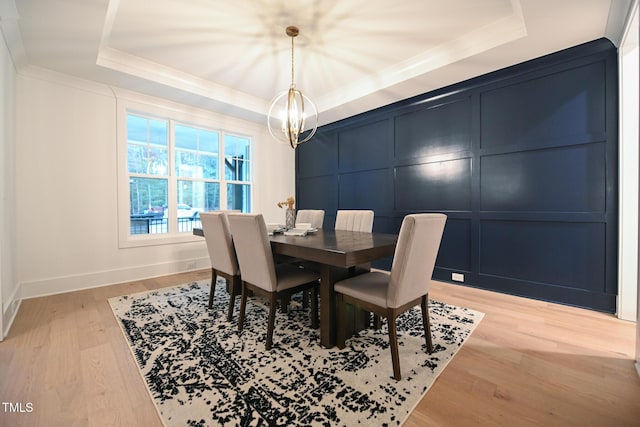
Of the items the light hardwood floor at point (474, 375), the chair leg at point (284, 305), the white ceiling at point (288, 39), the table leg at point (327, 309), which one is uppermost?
the white ceiling at point (288, 39)

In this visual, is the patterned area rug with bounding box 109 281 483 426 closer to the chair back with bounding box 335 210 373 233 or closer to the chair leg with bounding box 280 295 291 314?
the chair leg with bounding box 280 295 291 314

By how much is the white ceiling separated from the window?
0.61 metres

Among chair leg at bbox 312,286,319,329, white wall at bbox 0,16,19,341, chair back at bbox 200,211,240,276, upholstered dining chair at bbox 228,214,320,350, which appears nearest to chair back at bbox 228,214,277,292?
upholstered dining chair at bbox 228,214,320,350

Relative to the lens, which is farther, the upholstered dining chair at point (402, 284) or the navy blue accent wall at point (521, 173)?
the navy blue accent wall at point (521, 173)

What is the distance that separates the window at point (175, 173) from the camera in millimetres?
3738

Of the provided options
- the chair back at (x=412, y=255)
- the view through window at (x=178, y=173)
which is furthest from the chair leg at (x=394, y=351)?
the view through window at (x=178, y=173)

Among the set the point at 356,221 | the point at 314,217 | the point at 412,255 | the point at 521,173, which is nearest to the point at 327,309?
the point at 412,255

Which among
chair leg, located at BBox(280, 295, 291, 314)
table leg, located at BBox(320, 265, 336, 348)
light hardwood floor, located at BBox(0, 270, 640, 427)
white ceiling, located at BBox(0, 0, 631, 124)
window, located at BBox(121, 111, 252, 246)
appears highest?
white ceiling, located at BBox(0, 0, 631, 124)

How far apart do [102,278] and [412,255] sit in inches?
149

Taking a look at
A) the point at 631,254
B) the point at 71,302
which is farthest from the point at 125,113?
the point at 631,254

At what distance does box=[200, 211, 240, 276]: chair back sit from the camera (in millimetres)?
2270

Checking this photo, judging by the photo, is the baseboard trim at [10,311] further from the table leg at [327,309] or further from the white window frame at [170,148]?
the table leg at [327,309]

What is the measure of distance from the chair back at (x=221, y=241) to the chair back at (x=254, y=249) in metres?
0.28

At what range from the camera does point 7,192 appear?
2432 millimetres
